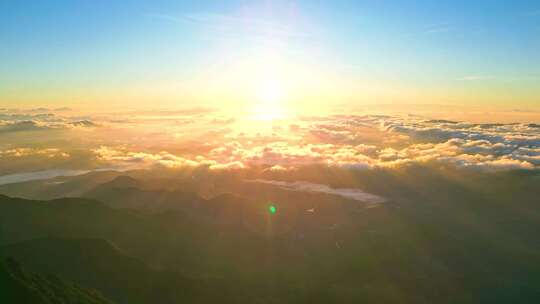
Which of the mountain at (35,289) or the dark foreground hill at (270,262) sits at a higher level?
the mountain at (35,289)

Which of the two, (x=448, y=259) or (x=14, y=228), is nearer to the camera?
(x=14, y=228)

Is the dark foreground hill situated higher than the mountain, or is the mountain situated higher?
the mountain

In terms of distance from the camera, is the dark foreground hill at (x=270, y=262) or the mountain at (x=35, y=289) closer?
the mountain at (x=35, y=289)

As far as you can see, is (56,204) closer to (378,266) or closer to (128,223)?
(128,223)

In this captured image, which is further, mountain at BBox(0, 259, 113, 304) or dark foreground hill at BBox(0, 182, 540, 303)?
dark foreground hill at BBox(0, 182, 540, 303)

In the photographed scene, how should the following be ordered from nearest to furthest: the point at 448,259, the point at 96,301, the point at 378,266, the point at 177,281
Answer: the point at 96,301 < the point at 177,281 < the point at 378,266 < the point at 448,259

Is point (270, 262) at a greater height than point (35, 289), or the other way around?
point (35, 289)

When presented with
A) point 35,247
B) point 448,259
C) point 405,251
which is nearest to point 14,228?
point 35,247

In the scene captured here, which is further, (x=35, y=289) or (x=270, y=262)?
(x=270, y=262)
